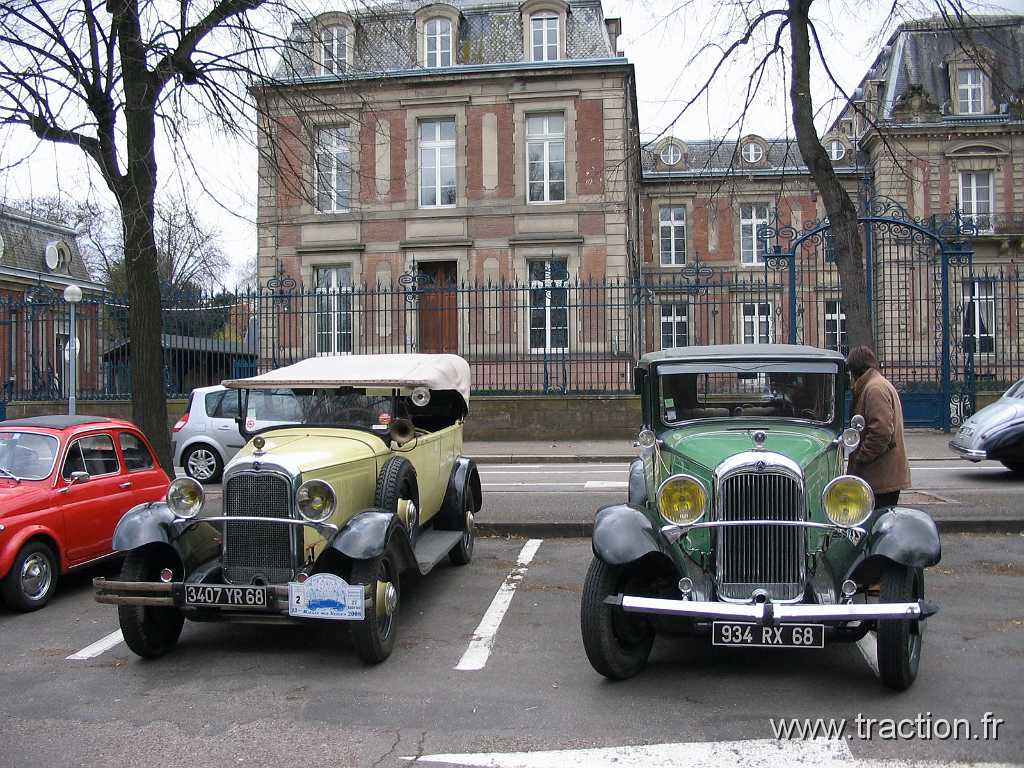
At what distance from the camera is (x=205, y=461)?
14.9 metres

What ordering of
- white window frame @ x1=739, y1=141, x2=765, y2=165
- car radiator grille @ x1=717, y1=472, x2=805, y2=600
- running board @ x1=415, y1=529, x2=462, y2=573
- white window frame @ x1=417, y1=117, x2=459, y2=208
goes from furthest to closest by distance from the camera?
white window frame @ x1=739, y1=141, x2=765, y2=165 → white window frame @ x1=417, y1=117, x2=459, y2=208 → running board @ x1=415, y1=529, x2=462, y2=573 → car radiator grille @ x1=717, y1=472, x2=805, y2=600

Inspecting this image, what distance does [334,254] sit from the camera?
28422 mm

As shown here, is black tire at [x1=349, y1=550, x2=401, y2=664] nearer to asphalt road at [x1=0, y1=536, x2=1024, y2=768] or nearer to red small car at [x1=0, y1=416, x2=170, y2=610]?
asphalt road at [x1=0, y1=536, x2=1024, y2=768]

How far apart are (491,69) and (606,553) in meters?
24.6

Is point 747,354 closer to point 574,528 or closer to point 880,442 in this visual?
point 880,442

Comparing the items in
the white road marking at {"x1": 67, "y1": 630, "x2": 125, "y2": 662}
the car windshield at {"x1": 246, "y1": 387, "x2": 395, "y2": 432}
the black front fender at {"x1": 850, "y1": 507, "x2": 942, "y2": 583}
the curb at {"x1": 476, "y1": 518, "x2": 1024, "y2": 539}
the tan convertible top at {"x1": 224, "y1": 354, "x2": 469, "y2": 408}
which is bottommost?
the white road marking at {"x1": 67, "y1": 630, "x2": 125, "y2": 662}

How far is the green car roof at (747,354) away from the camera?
244 inches

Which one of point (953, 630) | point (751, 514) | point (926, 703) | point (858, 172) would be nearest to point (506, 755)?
point (751, 514)

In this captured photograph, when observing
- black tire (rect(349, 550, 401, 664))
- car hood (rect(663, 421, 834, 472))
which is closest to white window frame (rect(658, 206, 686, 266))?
car hood (rect(663, 421, 834, 472))

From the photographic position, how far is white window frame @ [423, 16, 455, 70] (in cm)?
2823

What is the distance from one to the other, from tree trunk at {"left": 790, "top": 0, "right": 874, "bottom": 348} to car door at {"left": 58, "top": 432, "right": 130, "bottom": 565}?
9.17m

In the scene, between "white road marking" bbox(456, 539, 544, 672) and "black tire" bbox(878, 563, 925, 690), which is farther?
"white road marking" bbox(456, 539, 544, 672)

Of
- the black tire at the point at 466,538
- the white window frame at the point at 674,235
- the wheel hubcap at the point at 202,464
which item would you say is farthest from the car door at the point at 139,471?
the white window frame at the point at 674,235

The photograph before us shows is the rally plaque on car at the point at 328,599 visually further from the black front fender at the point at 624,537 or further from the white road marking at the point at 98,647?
the white road marking at the point at 98,647
